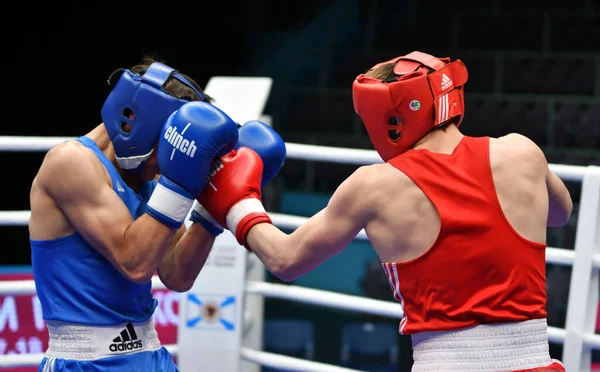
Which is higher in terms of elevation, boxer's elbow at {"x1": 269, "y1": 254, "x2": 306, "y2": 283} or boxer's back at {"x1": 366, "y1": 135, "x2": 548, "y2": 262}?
boxer's back at {"x1": 366, "y1": 135, "x2": 548, "y2": 262}

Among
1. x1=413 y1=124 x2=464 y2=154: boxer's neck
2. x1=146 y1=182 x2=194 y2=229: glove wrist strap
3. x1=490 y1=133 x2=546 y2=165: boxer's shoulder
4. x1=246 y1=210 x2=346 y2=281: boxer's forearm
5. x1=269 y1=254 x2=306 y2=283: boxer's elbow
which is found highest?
x1=413 y1=124 x2=464 y2=154: boxer's neck

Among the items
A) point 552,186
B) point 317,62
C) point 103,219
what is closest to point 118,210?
point 103,219

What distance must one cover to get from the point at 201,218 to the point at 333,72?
5442mm

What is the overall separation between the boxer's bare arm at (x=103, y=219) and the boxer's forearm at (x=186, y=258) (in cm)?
20

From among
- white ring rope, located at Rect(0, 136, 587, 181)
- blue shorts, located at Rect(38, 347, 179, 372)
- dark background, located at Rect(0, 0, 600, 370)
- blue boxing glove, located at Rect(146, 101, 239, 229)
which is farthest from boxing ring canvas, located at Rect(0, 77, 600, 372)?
dark background, located at Rect(0, 0, 600, 370)

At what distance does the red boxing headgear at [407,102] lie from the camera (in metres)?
1.75

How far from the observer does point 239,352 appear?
2.78m

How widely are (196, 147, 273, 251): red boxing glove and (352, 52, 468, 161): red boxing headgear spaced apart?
359 mm

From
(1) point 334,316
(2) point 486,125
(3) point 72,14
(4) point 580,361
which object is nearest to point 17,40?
(3) point 72,14

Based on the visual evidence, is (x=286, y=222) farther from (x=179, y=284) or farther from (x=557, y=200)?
(x=557, y=200)

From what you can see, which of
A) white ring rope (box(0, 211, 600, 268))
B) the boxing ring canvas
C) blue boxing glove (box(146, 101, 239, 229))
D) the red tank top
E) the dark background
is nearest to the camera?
the red tank top

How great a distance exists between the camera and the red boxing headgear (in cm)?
175

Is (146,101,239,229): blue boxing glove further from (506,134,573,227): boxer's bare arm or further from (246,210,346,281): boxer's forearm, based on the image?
(506,134,573,227): boxer's bare arm

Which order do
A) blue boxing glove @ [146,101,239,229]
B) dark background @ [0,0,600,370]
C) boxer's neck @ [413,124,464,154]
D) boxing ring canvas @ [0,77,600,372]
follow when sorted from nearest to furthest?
1. boxer's neck @ [413,124,464,154]
2. blue boxing glove @ [146,101,239,229]
3. boxing ring canvas @ [0,77,600,372]
4. dark background @ [0,0,600,370]
